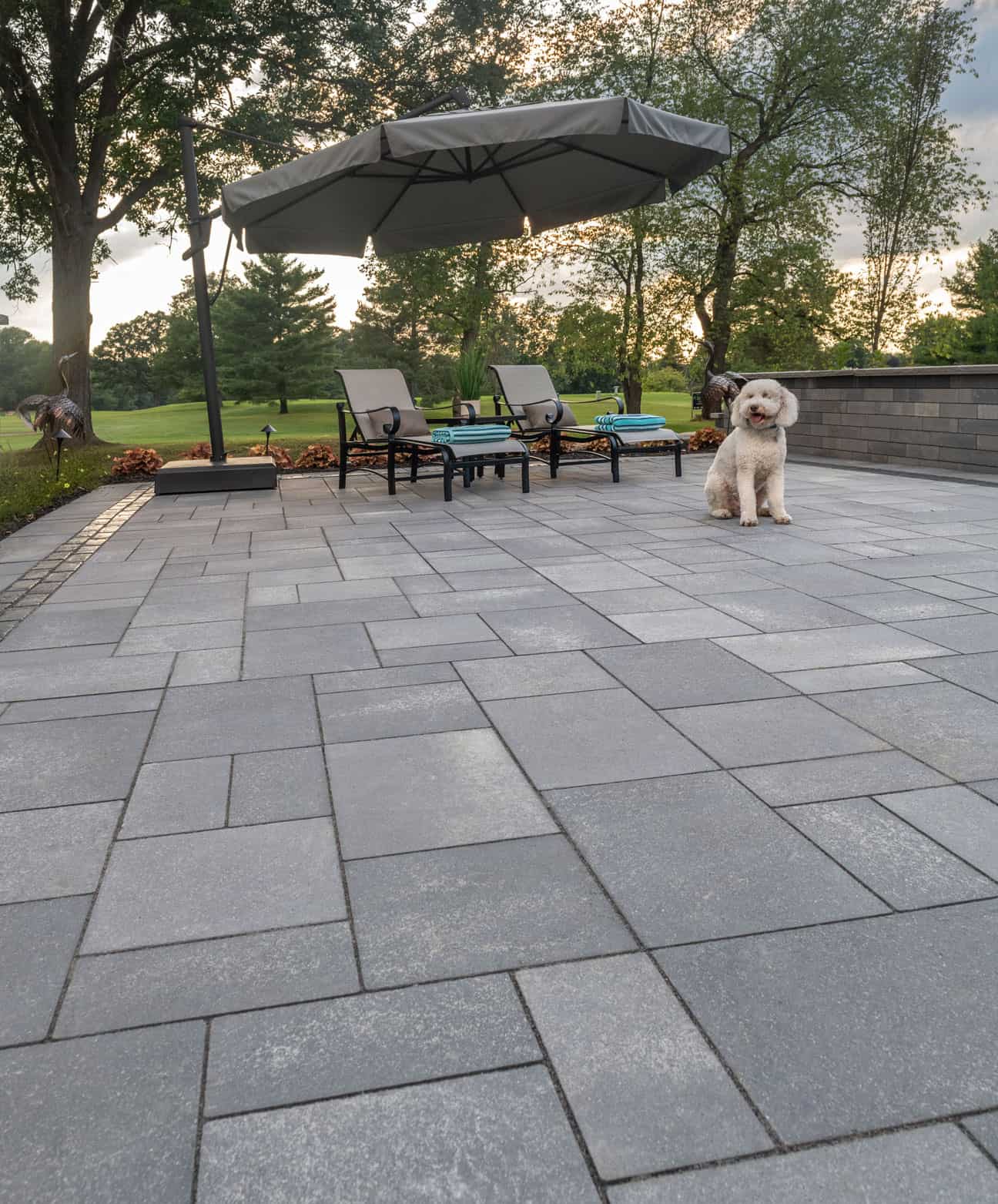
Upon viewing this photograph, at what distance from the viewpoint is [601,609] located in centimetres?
418

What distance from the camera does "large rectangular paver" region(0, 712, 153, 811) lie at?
2430 mm

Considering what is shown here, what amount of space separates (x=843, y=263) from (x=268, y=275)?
31.8 meters

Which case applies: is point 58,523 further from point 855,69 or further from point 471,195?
point 855,69

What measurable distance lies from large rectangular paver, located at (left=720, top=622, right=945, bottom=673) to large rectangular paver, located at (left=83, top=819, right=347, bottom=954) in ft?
6.01

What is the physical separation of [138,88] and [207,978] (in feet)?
49.9

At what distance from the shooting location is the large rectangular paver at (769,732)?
8.52ft

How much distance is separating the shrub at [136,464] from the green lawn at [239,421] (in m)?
3.82

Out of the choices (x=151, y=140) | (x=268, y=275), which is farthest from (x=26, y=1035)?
(x=268, y=275)

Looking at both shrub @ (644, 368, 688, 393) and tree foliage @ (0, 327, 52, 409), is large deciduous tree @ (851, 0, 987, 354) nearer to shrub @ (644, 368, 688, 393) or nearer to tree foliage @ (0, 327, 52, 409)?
shrub @ (644, 368, 688, 393)

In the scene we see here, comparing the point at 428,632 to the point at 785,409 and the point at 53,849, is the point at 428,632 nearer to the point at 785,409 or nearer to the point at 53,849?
the point at 53,849

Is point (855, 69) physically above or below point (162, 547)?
above

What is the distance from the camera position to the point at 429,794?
2396 mm

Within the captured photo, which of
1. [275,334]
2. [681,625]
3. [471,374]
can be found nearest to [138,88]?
[471,374]

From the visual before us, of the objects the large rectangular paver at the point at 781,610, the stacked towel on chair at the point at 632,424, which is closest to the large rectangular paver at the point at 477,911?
the large rectangular paver at the point at 781,610
